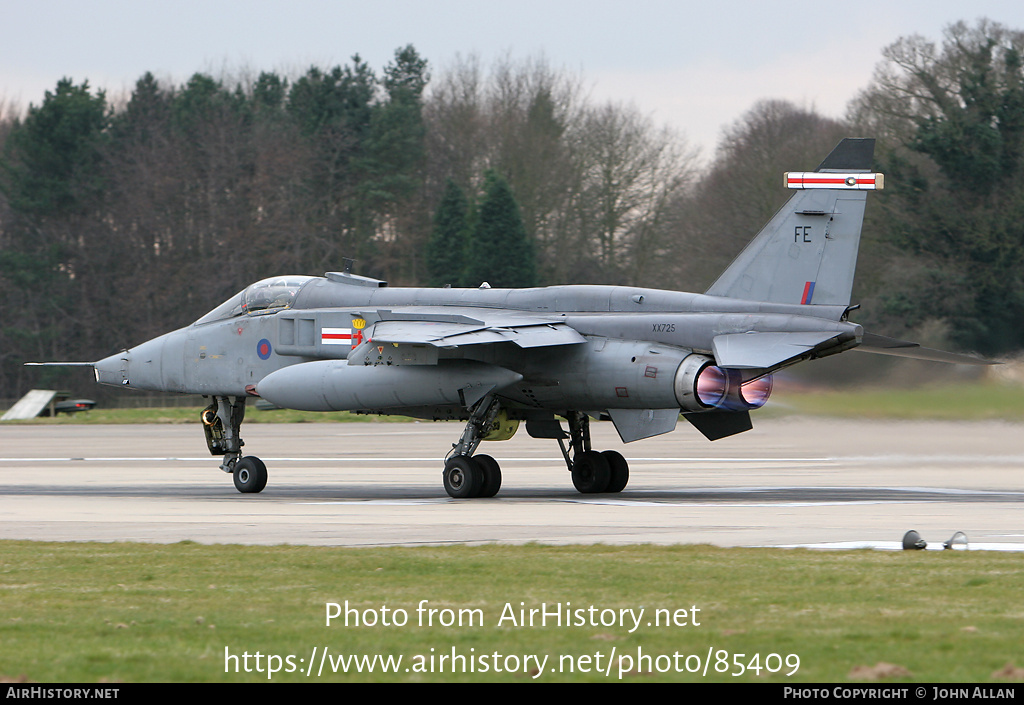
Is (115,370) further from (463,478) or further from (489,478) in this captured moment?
(489,478)

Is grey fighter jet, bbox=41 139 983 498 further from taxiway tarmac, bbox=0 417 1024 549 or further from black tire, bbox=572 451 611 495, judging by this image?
taxiway tarmac, bbox=0 417 1024 549

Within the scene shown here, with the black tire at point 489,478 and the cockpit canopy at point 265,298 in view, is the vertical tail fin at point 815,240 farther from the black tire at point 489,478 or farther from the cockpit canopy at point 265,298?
the cockpit canopy at point 265,298

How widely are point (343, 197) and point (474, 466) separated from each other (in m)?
58.4

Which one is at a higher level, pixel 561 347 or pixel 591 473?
pixel 561 347

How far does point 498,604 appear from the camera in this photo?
344 inches

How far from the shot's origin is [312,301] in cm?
2123

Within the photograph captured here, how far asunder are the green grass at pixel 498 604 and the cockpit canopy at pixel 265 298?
29.9 ft

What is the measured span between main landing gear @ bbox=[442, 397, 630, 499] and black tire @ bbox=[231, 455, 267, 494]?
3.13 metres

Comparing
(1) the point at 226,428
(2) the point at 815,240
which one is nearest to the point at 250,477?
(1) the point at 226,428

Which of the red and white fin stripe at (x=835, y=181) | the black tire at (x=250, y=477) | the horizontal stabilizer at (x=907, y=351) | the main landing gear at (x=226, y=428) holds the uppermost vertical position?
the red and white fin stripe at (x=835, y=181)

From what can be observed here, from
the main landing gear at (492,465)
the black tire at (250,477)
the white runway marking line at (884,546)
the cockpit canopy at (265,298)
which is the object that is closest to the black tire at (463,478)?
the main landing gear at (492,465)

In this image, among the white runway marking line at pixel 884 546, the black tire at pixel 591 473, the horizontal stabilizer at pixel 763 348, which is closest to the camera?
the white runway marking line at pixel 884 546

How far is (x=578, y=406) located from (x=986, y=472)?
27.6 ft

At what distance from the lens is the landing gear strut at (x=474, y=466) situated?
19031 millimetres
